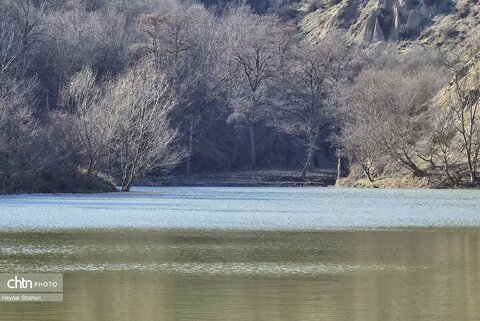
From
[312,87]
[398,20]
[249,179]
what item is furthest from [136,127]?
[398,20]

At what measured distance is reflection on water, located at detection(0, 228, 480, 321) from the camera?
67.7 ft

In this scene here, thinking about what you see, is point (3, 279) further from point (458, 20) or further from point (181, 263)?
point (458, 20)

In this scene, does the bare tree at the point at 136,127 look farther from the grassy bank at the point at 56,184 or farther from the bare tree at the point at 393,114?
the bare tree at the point at 393,114

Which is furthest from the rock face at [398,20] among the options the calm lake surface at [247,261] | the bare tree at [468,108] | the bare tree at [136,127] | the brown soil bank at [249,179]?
the calm lake surface at [247,261]

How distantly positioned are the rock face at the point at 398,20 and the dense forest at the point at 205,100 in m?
14.5

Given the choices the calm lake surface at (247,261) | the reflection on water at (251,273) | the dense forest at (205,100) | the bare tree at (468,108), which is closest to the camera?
the reflection on water at (251,273)

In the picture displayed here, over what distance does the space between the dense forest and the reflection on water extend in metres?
36.5

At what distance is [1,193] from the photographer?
2685 inches

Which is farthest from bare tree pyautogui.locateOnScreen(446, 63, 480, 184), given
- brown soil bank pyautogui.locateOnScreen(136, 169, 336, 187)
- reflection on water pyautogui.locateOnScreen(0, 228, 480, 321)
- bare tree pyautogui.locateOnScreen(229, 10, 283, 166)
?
reflection on water pyautogui.locateOnScreen(0, 228, 480, 321)

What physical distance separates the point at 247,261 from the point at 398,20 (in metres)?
122

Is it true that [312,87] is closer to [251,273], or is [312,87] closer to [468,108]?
[468,108]

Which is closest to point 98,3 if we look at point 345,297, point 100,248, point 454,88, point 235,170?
point 235,170

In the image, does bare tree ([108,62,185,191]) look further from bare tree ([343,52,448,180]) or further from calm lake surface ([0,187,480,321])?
calm lake surface ([0,187,480,321])

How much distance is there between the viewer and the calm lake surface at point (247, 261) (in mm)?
20906
